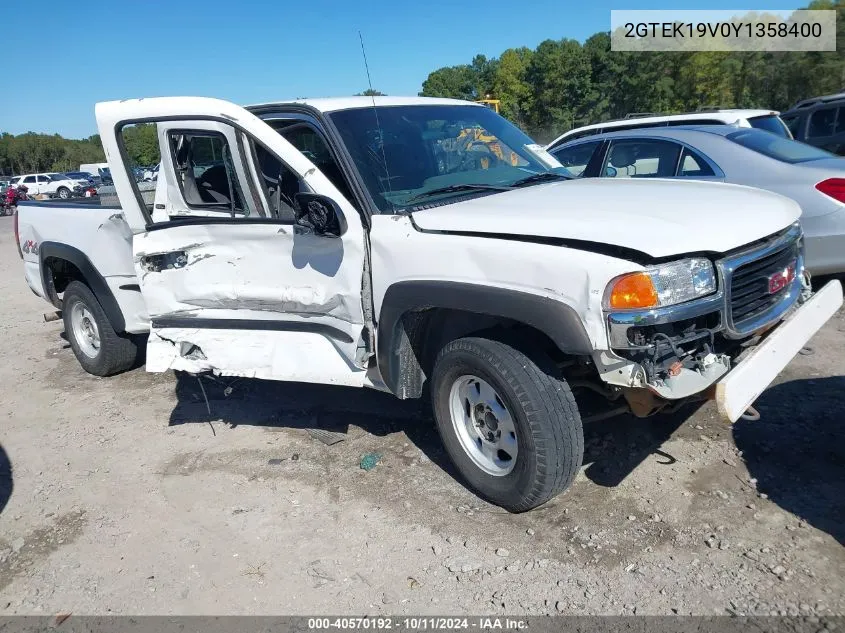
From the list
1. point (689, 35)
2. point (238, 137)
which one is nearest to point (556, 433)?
point (238, 137)

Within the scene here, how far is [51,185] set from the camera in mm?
41281

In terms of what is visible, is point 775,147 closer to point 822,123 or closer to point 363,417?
point 363,417

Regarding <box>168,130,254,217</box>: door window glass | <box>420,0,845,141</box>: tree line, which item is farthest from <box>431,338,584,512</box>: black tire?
<box>420,0,845,141</box>: tree line

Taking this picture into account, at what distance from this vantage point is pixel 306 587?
299 centimetres

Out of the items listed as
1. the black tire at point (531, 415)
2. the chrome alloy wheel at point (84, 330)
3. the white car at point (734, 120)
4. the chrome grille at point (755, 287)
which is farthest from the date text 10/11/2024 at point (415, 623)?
the white car at point (734, 120)

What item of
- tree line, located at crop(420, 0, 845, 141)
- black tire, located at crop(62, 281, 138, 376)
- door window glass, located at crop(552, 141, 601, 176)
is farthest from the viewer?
tree line, located at crop(420, 0, 845, 141)

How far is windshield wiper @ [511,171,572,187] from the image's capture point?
3938mm

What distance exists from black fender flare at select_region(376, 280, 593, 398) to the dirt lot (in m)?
0.75

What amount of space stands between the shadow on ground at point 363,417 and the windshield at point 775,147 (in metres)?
2.94

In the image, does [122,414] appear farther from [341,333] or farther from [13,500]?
[341,333]

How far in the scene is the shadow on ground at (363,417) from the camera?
3.86m

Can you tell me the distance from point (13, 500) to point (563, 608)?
3322 millimetres

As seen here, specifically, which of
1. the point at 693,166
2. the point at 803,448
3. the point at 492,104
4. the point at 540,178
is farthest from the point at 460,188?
the point at 492,104

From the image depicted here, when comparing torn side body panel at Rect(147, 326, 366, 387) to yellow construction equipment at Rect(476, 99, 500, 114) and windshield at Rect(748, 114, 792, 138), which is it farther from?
windshield at Rect(748, 114, 792, 138)
